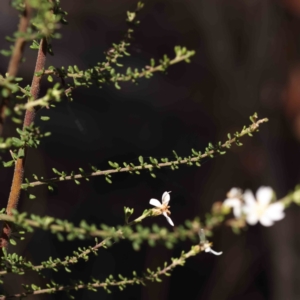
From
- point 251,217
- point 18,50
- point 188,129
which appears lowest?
point 251,217

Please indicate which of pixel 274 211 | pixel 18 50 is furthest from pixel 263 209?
pixel 18 50

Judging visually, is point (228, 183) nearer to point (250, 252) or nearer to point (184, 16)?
point (250, 252)

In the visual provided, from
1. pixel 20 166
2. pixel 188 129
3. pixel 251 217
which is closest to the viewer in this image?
pixel 251 217

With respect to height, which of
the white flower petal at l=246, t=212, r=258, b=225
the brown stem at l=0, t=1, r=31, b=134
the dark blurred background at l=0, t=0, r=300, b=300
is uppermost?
the dark blurred background at l=0, t=0, r=300, b=300

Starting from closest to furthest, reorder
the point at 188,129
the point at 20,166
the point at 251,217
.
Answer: the point at 251,217, the point at 20,166, the point at 188,129

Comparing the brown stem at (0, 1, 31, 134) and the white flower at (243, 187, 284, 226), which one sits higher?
the brown stem at (0, 1, 31, 134)

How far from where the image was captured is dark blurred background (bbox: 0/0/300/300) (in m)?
1.76

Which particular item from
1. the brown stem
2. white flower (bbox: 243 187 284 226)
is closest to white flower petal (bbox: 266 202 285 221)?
white flower (bbox: 243 187 284 226)

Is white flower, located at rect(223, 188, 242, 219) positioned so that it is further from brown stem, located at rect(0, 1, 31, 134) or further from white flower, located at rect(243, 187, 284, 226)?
brown stem, located at rect(0, 1, 31, 134)

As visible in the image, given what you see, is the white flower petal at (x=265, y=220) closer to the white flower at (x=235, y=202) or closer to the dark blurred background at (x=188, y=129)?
the white flower at (x=235, y=202)

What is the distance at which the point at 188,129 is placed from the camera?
2084 mm

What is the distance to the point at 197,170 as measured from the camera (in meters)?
2.12

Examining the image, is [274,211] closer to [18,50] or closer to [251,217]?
[251,217]

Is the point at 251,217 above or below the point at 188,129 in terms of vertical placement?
below
